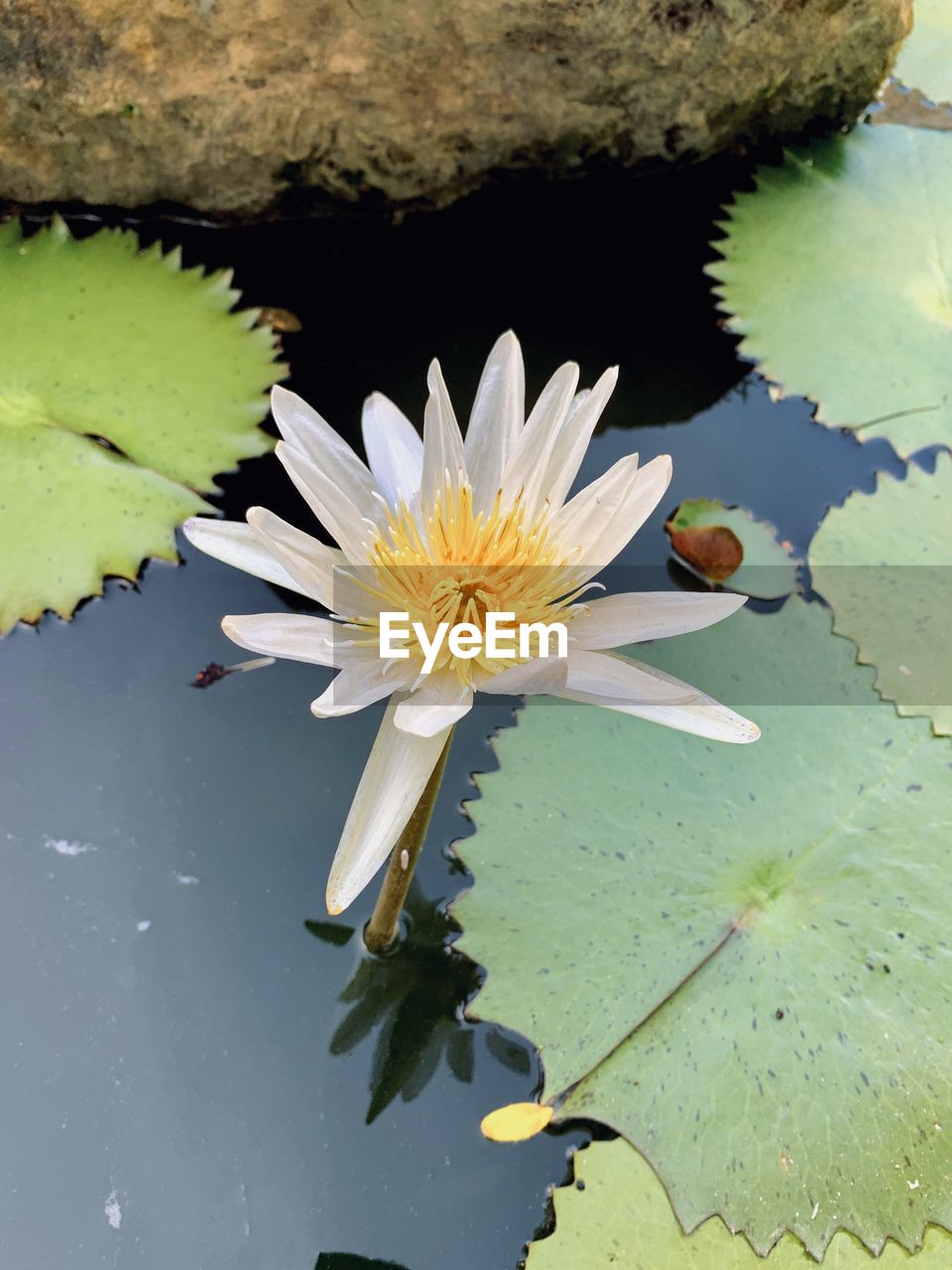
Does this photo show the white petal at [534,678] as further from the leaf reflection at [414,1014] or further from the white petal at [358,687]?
the leaf reflection at [414,1014]

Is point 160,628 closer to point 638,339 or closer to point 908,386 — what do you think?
point 638,339

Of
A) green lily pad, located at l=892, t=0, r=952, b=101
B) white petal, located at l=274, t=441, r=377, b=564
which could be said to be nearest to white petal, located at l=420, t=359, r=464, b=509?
white petal, located at l=274, t=441, r=377, b=564

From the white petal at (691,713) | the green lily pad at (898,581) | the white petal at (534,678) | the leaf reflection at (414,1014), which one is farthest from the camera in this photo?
the green lily pad at (898,581)

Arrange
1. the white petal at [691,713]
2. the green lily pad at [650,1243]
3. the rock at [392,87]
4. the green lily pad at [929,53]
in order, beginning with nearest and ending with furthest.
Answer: the white petal at [691,713] < the green lily pad at [650,1243] < the rock at [392,87] < the green lily pad at [929,53]

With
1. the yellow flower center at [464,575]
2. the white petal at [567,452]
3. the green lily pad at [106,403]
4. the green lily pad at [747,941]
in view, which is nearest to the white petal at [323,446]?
the yellow flower center at [464,575]

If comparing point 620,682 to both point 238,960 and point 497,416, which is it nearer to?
point 497,416

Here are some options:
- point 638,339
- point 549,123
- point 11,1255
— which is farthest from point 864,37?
point 11,1255

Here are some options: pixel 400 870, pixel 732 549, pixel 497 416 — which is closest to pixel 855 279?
pixel 732 549
